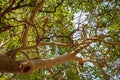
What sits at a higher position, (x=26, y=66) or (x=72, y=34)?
(x=26, y=66)

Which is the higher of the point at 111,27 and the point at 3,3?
the point at 3,3

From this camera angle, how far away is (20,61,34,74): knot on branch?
4.72 meters

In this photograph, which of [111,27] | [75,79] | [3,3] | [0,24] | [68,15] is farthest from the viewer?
[75,79]

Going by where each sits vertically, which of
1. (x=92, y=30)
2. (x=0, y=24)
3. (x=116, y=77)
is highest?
(x=0, y=24)

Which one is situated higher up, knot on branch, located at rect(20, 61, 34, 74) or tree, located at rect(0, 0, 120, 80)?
knot on branch, located at rect(20, 61, 34, 74)

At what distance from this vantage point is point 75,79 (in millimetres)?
10320

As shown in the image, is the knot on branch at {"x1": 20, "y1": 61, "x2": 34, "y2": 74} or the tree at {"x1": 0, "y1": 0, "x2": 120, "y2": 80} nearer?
the knot on branch at {"x1": 20, "y1": 61, "x2": 34, "y2": 74}

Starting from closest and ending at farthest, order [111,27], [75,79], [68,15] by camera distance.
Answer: [111,27] < [68,15] < [75,79]

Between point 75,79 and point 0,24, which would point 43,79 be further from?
point 0,24

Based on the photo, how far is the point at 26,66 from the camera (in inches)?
189

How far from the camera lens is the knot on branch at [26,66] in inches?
186

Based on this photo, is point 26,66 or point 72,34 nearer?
point 26,66

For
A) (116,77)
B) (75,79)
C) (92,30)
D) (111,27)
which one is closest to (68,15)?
(92,30)

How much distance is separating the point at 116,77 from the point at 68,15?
131 inches
